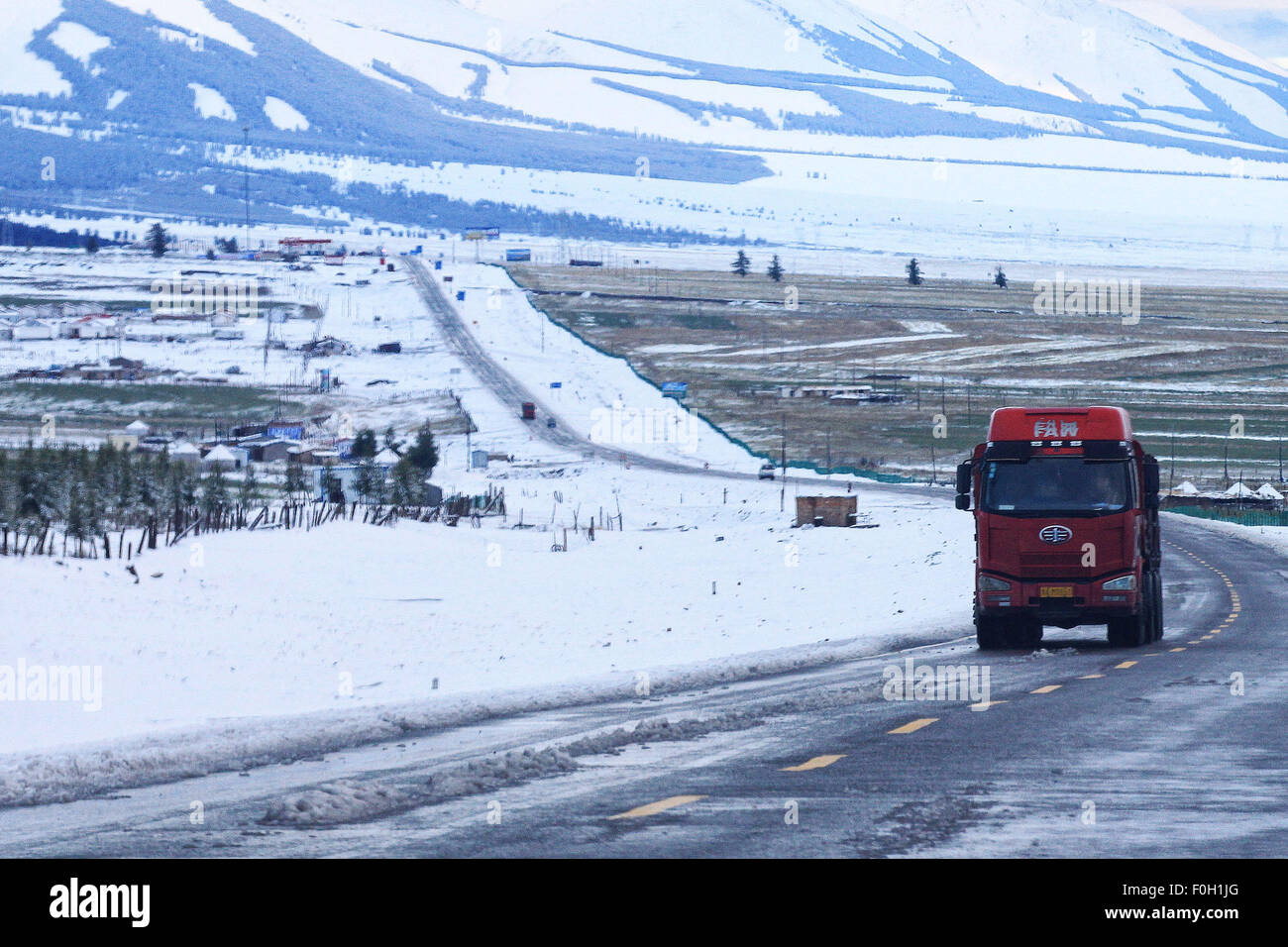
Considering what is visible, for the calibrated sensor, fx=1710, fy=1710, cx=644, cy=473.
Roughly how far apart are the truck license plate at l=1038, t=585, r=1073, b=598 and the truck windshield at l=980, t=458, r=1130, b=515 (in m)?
1.02

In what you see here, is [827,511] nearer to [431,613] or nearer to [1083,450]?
[431,613]

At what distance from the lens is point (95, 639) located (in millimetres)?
24922

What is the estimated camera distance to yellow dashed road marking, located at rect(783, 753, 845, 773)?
1312 cm

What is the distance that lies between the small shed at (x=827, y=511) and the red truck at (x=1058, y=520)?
102ft

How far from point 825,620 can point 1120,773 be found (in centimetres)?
1990

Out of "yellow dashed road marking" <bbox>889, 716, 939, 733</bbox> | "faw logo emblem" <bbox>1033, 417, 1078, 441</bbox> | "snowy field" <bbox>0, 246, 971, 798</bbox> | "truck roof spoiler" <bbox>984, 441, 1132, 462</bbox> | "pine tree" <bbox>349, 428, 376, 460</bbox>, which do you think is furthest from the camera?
"pine tree" <bbox>349, 428, 376, 460</bbox>

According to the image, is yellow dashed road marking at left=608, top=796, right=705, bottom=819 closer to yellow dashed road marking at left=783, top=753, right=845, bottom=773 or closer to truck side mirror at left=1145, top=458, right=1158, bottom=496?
yellow dashed road marking at left=783, top=753, right=845, bottom=773

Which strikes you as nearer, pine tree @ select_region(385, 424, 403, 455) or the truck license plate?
the truck license plate

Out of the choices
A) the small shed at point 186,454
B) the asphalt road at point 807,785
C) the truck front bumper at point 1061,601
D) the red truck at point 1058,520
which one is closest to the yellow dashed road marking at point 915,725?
the asphalt road at point 807,785

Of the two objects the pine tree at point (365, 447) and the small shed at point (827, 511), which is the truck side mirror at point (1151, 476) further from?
the pine tree at point (365, 447)

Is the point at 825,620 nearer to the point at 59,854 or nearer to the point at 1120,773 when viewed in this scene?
the point at 1120,773

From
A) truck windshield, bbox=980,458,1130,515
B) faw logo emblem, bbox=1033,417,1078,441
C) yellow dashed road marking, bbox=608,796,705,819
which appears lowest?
yellow dashed road marking, bbox=608,796,705,819

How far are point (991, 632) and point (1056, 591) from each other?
1193 millimetres

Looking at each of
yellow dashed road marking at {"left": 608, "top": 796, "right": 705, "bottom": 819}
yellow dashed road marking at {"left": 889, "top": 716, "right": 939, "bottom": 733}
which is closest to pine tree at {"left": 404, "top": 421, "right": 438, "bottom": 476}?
yellow dashed road marking at {"left": 889, "top": 716, "right": 939, "bottom": 733}
